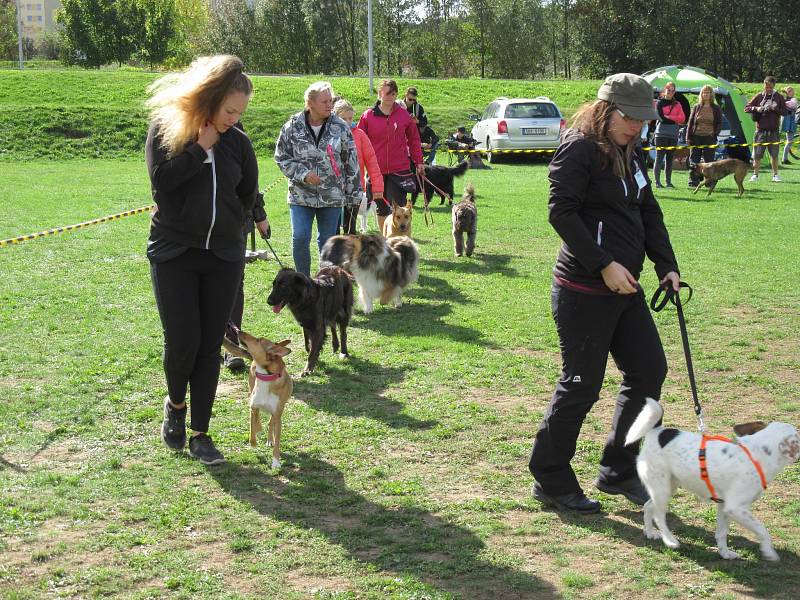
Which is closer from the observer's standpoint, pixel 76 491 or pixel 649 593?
pixel 649 593

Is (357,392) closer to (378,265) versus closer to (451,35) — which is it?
(378,265)

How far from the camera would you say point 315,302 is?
6.48 metres

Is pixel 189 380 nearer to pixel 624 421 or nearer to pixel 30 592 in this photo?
pixel 30 592

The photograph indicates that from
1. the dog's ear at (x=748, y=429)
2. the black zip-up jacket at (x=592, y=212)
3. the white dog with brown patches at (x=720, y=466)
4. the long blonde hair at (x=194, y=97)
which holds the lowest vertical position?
the white dog with brown patches at (x=720, y=466)

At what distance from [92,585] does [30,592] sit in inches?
8.9

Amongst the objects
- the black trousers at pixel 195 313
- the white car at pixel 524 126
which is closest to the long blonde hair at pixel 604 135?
the black trousers at pixel 195 313

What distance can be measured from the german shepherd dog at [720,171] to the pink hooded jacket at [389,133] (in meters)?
8.92

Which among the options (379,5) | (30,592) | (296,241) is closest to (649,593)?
(30,592)

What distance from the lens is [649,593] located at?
3.34 m

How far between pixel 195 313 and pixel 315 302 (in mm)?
2165

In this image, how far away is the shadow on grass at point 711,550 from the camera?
3393 mm

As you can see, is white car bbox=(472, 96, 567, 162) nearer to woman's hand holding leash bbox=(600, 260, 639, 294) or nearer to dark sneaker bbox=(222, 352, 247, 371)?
dark sneaker bbox=(222, 352, 247, 371)

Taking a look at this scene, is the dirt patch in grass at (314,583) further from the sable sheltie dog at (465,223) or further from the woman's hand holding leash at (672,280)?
the sable sheltie dog at (465,223)

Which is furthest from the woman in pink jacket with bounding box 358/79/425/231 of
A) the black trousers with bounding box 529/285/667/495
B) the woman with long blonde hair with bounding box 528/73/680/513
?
the black trousers with bounding box 529/285/667/495
